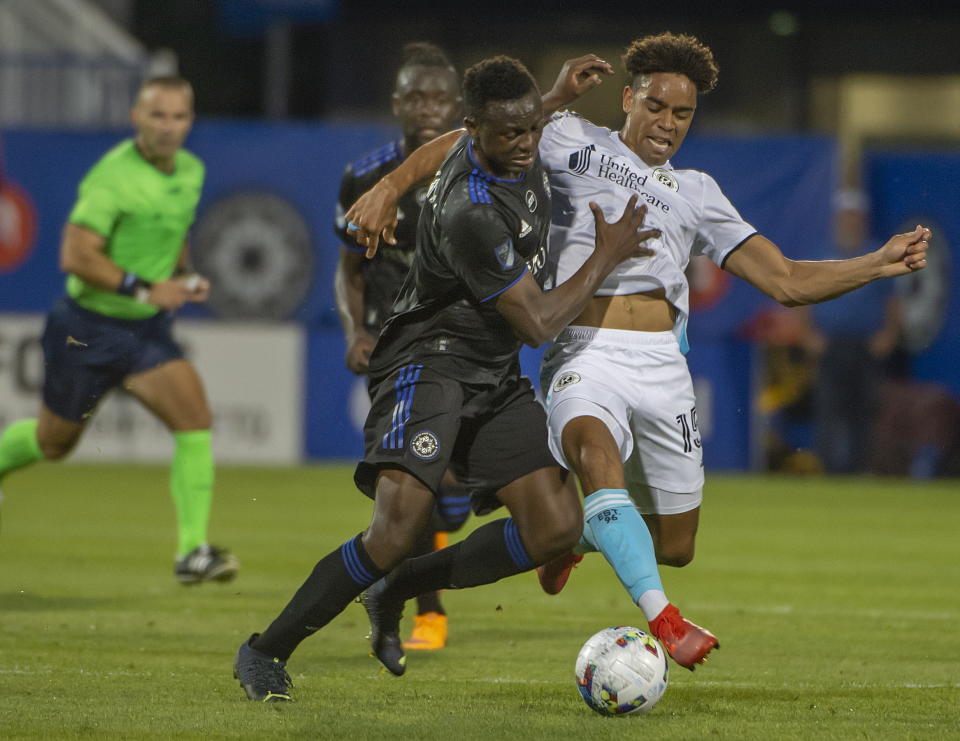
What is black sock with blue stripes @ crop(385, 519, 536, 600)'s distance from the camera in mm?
5625

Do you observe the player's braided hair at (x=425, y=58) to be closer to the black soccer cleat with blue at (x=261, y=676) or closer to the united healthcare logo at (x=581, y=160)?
the united healthcare logo at (x=581, y=160)

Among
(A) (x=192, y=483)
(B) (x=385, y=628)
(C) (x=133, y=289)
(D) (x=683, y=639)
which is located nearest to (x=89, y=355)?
(C) (x=133, y=289)

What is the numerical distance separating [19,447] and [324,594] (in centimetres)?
355

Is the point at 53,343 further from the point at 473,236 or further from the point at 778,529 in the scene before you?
the point at 778,529

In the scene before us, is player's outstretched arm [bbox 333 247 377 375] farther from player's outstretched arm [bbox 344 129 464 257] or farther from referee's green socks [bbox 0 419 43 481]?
referee's green socks [bbox 0 419 43 481]

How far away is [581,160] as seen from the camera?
6.11 metres

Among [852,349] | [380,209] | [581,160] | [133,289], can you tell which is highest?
[581,160]

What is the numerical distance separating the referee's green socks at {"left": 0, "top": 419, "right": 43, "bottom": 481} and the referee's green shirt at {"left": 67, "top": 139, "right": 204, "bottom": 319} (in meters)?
0.67

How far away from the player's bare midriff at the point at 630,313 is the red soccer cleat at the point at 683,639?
1.23m

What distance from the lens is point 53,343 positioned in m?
8.22

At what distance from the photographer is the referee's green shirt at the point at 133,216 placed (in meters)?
8.23

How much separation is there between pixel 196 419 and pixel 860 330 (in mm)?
8635

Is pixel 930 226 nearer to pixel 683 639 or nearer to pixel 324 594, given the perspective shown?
pixel 683 639

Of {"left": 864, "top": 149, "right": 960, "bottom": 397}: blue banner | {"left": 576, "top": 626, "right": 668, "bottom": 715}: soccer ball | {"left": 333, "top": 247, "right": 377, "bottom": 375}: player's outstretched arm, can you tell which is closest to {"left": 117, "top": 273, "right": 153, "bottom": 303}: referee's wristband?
{"left": 333, "top": 247, "right": 377, "bottom": 375}: player's outstretched arm
